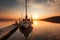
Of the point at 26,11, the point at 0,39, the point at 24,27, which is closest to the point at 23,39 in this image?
the point at 0,39

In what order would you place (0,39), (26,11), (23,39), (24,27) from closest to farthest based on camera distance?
(0,39) → (23,39) → (24,27) → (26,11)

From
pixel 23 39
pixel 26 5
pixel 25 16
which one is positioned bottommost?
pixel 23 39

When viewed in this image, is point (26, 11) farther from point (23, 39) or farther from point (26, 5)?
point (23, 39)

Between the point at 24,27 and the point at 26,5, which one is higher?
the point at 26,5

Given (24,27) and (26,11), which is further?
(26,11)

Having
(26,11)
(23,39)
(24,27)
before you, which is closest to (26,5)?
(26,11)

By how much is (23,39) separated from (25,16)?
2261 centimetres

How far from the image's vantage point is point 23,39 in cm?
1978

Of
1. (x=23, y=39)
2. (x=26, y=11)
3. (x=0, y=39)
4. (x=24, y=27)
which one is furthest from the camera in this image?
(x=26, y=11)

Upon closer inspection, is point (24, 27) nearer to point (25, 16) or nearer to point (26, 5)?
point (25, 16)

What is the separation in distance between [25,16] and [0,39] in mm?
26879

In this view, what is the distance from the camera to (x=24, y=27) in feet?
111

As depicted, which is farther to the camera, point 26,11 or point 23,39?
point 26,11

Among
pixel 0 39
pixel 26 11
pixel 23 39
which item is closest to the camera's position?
pixel 0 39
